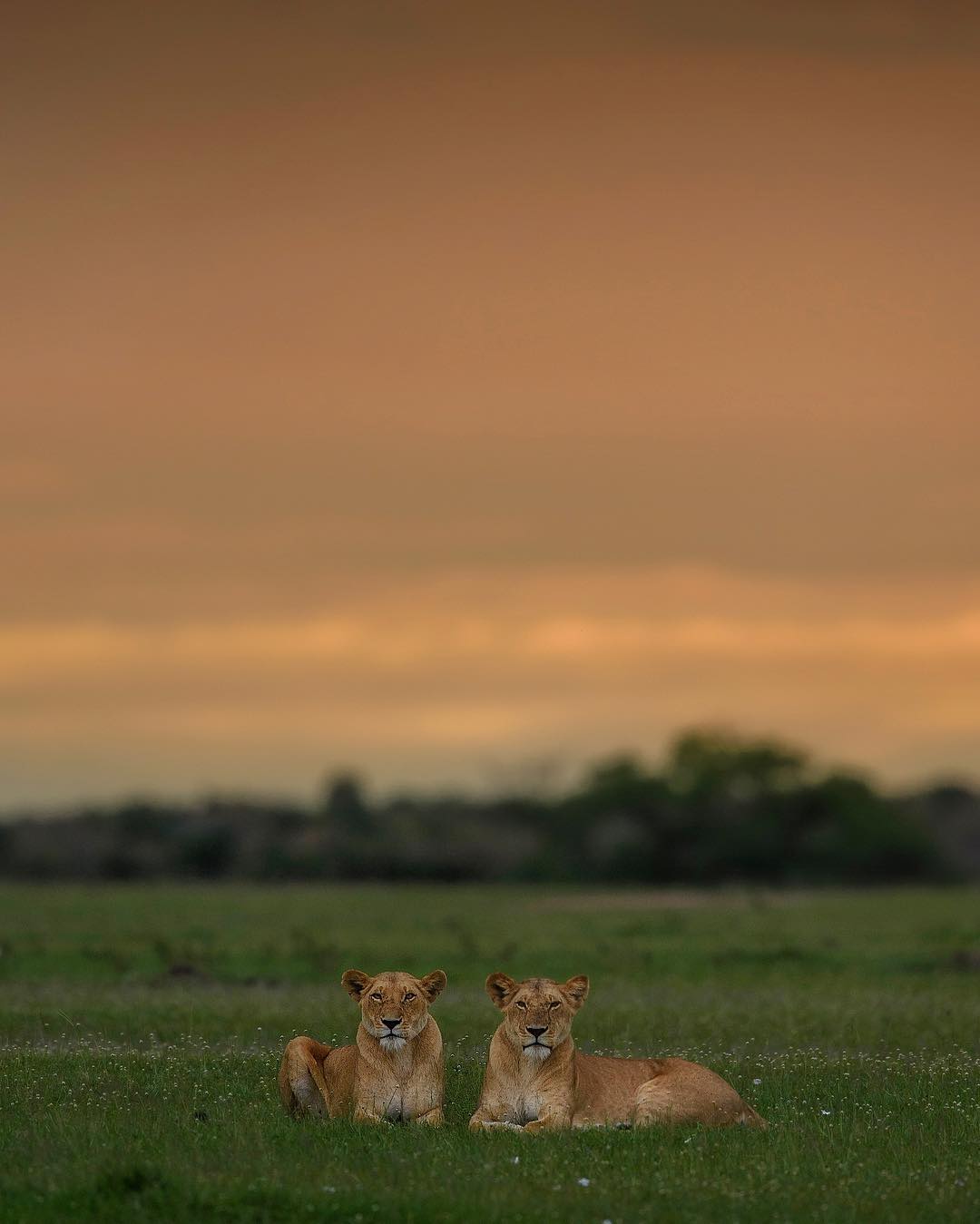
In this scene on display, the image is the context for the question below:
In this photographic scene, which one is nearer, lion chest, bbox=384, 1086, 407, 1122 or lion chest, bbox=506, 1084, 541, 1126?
lion chest, bbox=506, 1084, 541, 1126

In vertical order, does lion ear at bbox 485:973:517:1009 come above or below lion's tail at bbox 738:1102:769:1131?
above

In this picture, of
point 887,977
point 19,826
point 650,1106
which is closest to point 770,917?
point 887,977

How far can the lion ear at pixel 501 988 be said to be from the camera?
18.1m

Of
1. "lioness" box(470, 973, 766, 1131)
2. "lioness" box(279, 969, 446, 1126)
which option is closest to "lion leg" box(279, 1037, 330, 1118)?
"lioness" box(279, 969, 446, 1126)

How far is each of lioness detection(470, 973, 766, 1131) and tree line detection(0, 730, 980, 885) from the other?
6817 cm

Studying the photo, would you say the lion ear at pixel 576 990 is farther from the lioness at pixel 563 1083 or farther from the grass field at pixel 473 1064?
the grass field at pixel 473 1064

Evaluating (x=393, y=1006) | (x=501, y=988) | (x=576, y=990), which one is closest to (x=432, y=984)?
(x=393, y=1006)

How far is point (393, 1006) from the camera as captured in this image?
1794 centimetres

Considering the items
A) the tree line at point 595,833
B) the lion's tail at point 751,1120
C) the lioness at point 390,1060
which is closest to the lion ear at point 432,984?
the lioness at point 390,1060

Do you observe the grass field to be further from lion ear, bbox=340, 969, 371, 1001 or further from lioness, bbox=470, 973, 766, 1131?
lion ear, bbox=340, 969, 371, 1001

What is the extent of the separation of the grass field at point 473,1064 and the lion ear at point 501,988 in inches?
50.0

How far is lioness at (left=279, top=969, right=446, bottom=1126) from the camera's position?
59.0 feet

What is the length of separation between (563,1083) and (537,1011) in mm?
879

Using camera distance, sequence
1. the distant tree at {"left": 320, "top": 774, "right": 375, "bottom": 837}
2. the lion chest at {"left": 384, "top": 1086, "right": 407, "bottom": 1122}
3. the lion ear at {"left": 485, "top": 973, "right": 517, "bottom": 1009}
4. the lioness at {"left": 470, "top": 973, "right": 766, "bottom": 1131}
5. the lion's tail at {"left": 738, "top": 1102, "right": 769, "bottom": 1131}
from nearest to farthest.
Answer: the lioness at {"left": 470, "top": 973, "right": 766, "bottom": 1131} → the lion ear at {"left": 485, "top": 973, "right": 517, "bottom": 1009} → the lion chest at {"left": 384, "top": 1086, "right": 407, "bottom": 1122} → the lion's tail at {"left": 738, "top": 1102, "right": 769, "bottom": 1131} → the distant tree at {"left": 320, "top": 774, "right": 375, "bottom": 837}
